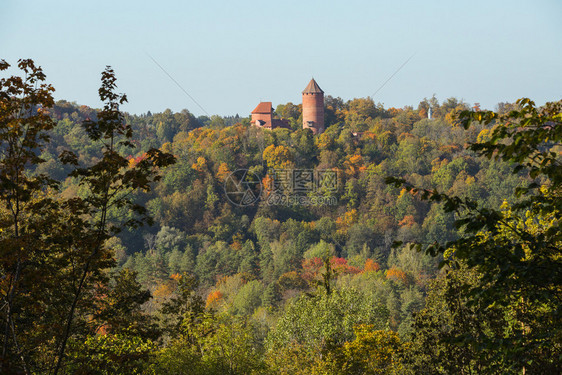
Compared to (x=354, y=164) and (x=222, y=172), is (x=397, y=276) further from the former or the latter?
(x=222, y=172)

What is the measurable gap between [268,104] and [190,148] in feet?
53.5

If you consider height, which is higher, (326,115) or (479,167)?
(326,115)

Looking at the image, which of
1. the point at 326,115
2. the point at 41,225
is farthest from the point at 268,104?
the point at 41,225

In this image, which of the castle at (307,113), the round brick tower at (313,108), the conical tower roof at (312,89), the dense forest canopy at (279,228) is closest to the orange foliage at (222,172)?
the dense forest canopy at (279,228)

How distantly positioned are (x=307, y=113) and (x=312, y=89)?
4083 millimetres

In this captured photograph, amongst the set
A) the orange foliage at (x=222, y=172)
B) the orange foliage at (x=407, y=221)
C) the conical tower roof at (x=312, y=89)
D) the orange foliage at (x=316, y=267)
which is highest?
the conical tower roof at (x=312, y=89)

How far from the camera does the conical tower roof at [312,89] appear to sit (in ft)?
346

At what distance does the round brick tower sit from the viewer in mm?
103875

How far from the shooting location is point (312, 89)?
106m

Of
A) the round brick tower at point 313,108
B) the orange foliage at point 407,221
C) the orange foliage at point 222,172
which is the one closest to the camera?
the orange foliage at point 407,221

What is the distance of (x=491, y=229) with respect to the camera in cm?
557

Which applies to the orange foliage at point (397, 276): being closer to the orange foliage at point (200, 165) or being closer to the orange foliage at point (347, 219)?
the orange foliage at point (347, 219)

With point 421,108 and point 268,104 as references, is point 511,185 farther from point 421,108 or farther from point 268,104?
point 268,104

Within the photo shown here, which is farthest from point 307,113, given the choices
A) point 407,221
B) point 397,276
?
point 397,276
